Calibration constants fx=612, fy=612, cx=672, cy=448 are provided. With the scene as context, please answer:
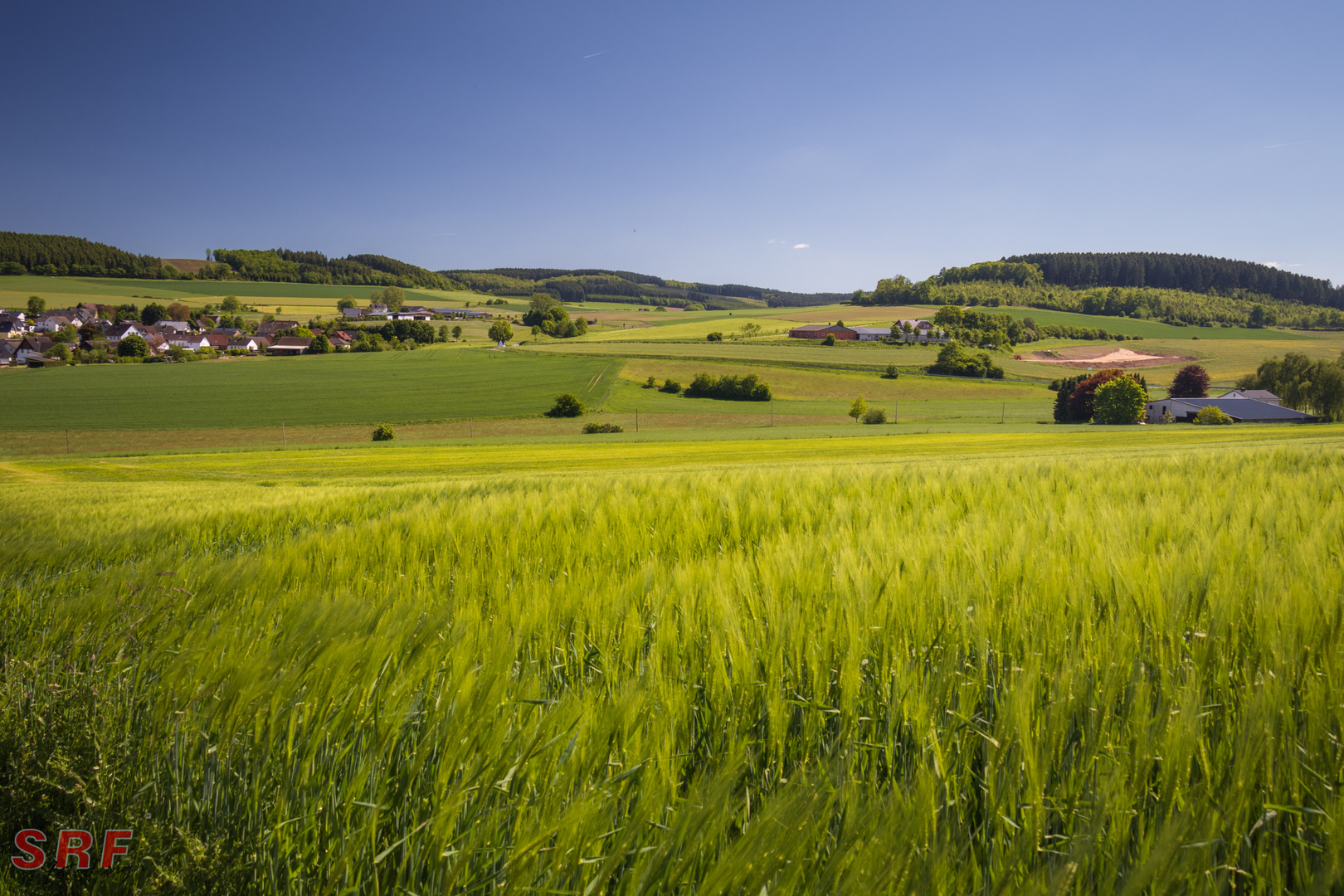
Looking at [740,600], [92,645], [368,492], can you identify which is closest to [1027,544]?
[740,600]

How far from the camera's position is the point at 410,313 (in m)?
150

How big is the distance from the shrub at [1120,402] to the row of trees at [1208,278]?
164 meters

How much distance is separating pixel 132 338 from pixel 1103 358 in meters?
160

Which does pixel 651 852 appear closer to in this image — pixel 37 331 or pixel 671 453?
pixel 671 453

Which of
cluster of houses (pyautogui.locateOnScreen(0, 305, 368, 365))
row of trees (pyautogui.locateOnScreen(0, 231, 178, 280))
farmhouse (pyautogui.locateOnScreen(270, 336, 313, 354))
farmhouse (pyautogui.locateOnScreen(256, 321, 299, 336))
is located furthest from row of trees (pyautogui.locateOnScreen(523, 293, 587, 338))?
row of trees (pyautogui.locateOnScreen(0, 231, 178, 280))

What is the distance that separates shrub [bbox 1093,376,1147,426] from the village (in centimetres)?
11084

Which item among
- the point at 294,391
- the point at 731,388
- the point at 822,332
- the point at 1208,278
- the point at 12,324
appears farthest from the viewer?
the point at 1208,278

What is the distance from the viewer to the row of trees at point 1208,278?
17962 cm

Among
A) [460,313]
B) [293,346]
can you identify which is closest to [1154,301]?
[460,313]

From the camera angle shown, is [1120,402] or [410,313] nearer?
[1120,402]

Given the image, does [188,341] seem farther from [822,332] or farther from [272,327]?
[822,332]

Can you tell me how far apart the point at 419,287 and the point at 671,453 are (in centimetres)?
17813

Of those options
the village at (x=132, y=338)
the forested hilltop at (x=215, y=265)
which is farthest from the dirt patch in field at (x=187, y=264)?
the village at (x=132, y=338)

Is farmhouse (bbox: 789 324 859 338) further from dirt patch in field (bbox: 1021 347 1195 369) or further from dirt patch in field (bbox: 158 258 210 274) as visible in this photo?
dirt patch in field (bbox: 158 258 210 274)
